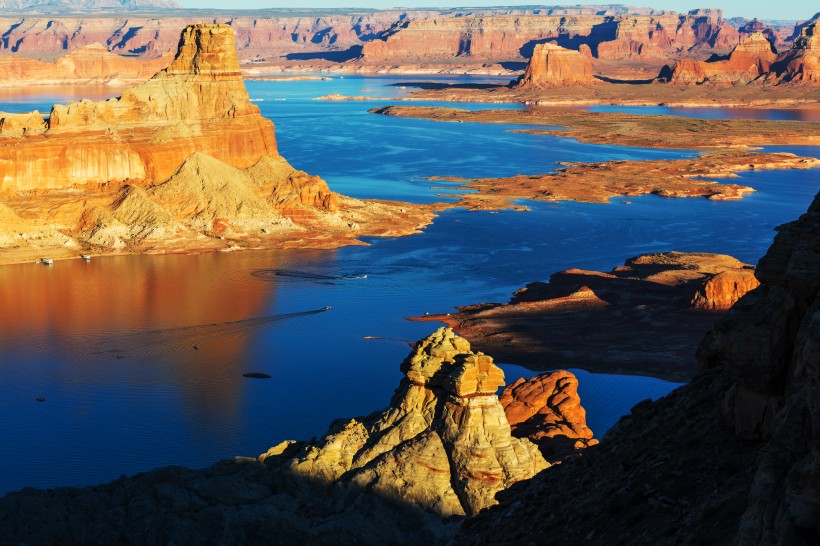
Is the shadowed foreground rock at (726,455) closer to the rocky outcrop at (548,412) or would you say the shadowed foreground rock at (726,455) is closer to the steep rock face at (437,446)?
the steep rock face at (437,446)

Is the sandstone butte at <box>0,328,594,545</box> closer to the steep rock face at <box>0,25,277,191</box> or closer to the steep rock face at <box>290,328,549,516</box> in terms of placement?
the steep rock face at <box>290,328,549,516</box>

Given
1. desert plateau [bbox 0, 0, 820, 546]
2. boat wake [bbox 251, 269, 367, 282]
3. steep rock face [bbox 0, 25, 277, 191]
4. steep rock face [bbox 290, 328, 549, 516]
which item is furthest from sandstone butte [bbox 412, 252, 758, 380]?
steep rock face [bbox 0, 25, 277, 191]

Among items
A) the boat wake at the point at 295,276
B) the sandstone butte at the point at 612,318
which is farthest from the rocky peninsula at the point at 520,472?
the boat wake at the point at 295,276

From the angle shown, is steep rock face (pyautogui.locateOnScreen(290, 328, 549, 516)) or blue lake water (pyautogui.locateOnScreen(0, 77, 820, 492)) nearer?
steep rock face (pyautogui.locateOnScreen(290, 328, 549, 516))

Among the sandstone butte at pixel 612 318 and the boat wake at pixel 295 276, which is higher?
the sandstone butte at pixel 612 318

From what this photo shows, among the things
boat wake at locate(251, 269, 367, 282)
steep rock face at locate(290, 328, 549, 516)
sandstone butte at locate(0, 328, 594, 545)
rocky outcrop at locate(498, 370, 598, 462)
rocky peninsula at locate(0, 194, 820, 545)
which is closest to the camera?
rocky peninsula at locate(0, 194, 820, 545)

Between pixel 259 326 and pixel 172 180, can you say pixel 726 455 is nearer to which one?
pixel 259 326

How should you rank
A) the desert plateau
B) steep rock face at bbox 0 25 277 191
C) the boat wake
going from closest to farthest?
the desert plateau < the boat wake < steep rock face at bbox 0 25 277 191

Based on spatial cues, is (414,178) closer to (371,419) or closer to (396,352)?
(396,352)
